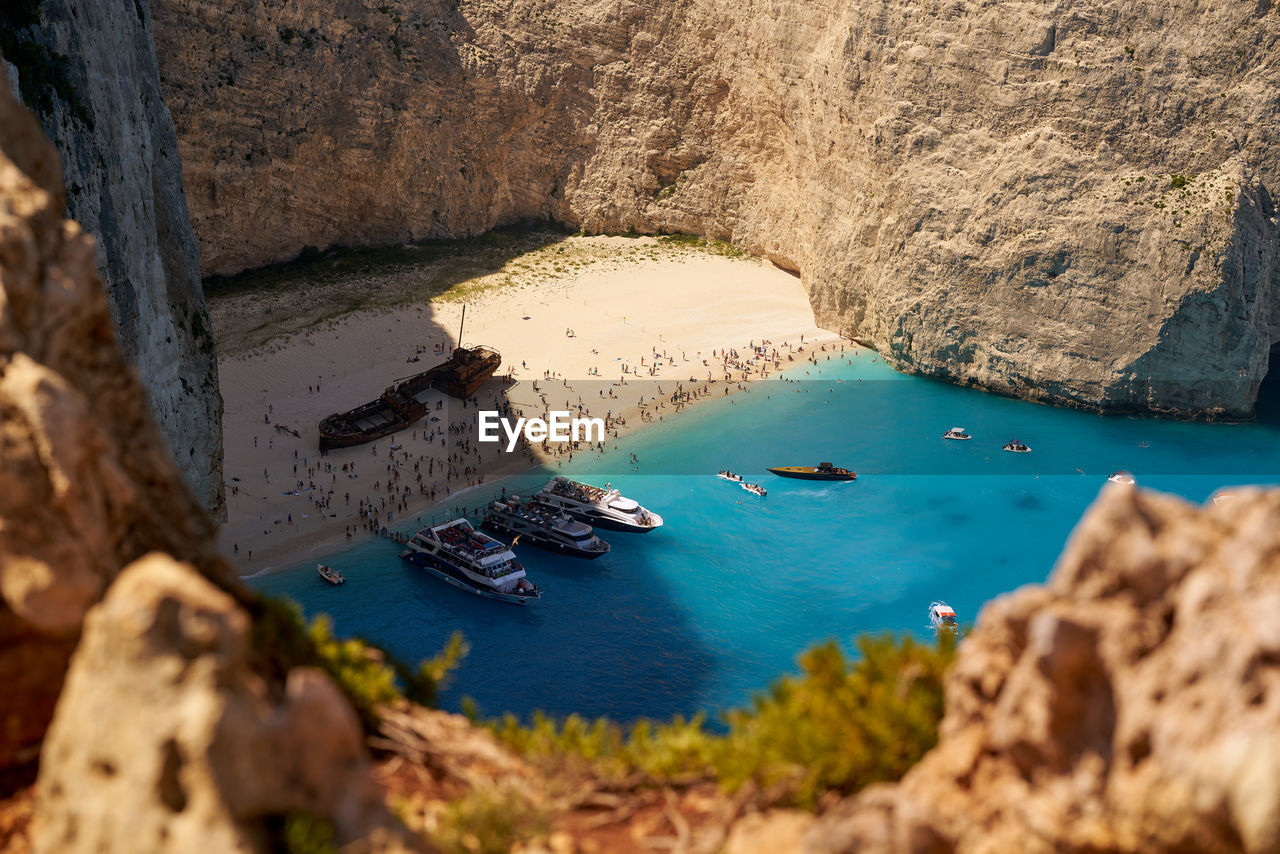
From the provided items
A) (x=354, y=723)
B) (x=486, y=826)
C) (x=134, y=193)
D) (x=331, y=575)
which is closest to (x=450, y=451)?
(x=331, y=575)

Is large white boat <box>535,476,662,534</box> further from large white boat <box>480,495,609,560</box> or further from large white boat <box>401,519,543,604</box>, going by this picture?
large white boat <box>401,519,543,604</box>

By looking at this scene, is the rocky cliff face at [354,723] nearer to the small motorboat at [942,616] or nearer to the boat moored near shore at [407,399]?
the small motorboat at [942,616]

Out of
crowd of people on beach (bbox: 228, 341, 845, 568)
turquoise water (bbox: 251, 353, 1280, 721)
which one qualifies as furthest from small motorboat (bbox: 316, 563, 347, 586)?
crowd of people on beach (bbox: 228, 341, 845, 568)

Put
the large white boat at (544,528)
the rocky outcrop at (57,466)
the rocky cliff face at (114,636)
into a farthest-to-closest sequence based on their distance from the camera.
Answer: the large white boat at (544,528), the rocky outcrop at (57,466), the rocky cliff face at (114,636)

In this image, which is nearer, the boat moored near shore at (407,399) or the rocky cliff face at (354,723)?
the rocky cliff face at (354,723)

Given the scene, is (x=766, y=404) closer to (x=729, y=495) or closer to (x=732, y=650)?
(x=729, y=495)

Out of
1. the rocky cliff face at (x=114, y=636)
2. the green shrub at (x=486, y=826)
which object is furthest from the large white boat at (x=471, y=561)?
the green shrub at (x=486, y=826)

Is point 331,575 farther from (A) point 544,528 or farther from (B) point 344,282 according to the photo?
(B) point 344,282
